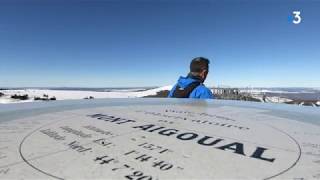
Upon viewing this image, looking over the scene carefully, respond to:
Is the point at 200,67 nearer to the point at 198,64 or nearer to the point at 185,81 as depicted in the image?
the point at 198,64

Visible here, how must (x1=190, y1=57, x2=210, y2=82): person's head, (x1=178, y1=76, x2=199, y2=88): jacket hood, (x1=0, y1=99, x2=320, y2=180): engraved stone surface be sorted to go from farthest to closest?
(x1=190, y1=57, x2=210, y2=82): person's head < (x1=178, y1=76, x2=199, y2=88): jacket hood < (x1=0, y1=99, x2=320, y2=180): engraved stone surface

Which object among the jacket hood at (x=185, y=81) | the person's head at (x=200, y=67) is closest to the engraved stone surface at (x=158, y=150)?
the jacket hood at (x=185, y=81)

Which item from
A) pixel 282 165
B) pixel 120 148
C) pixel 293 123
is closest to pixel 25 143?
pixel 120 148

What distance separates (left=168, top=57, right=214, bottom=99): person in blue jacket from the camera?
5398 millimetres

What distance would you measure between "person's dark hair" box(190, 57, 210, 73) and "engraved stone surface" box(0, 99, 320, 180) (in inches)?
117

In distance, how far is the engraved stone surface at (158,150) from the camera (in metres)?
1.33

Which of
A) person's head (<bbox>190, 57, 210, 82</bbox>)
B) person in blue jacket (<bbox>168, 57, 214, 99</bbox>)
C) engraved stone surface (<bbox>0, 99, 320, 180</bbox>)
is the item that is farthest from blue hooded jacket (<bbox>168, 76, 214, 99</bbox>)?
engraved stone surface (<bbox>0, 99, 320, 180</bbox>)

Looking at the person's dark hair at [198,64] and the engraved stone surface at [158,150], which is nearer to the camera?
the engraved stone surface at [158,150]

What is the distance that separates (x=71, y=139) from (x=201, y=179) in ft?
3.58

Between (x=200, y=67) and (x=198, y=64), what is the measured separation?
8 cm

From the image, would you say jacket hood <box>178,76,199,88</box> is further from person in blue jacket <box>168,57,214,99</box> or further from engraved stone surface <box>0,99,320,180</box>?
engraved stone surface <box>0,99,320,180</box>

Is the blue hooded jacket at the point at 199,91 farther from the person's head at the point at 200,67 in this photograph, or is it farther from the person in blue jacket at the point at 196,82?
the person's head at the point at 200,67

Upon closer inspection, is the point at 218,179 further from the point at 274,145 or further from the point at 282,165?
the point at 274,145

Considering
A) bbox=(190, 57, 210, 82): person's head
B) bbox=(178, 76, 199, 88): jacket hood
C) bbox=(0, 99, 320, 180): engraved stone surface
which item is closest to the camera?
bbox=(0, 99, 320, 180): engraved stone surface
